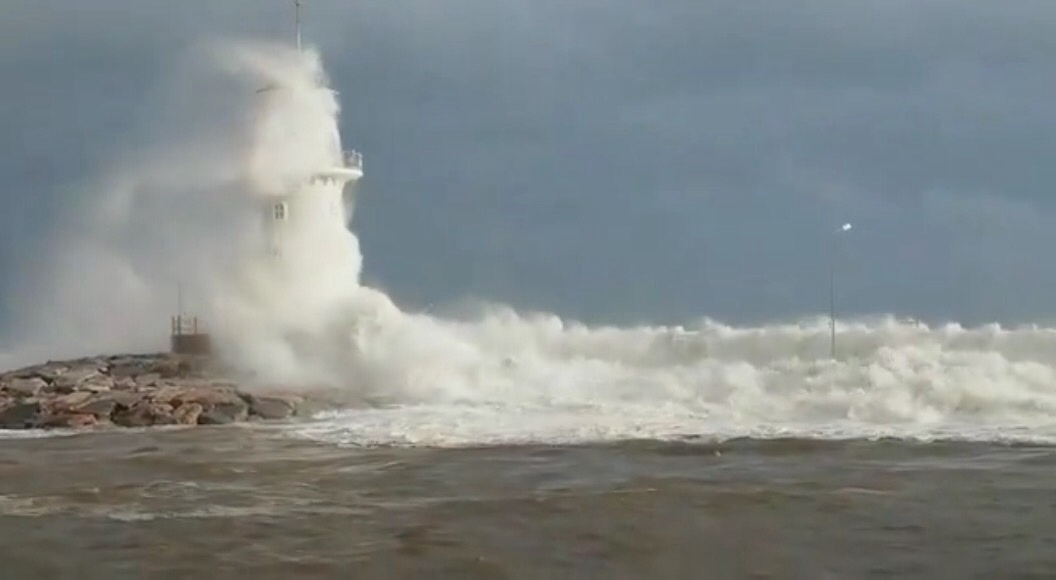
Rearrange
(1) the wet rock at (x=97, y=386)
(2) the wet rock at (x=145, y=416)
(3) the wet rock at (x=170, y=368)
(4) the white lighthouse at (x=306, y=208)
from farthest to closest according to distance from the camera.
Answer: (4) the white lighthouse at (x=306, y=208), (3) the wet rock at (x=170, y=368), (1) the wet rock at (x=97, y=386), (2) the wet rock at (x=145, y=416)

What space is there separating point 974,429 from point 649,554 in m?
9.83

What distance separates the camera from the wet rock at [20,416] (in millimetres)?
22828

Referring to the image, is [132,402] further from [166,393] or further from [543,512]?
[543,512]

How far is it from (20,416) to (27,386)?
3657 millimetres

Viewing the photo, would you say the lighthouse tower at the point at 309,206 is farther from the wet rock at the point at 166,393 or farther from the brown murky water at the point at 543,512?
the brown murky water at the point at 543,512

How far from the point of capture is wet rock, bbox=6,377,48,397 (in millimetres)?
25609

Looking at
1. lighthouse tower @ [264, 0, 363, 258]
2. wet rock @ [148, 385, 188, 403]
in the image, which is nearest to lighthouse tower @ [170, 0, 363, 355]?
lighthouse tower @ [264, 0, 363, 258]

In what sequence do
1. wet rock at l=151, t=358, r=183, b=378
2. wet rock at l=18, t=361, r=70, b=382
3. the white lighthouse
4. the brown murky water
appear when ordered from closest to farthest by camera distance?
the brown murky water, wet rock at l=151, t=358, r=183, b=378, wet rock at l=18, t=361, r=70, b=382, the white lighthouse

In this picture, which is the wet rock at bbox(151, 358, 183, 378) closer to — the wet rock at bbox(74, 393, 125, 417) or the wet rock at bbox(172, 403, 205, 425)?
the wet rock at bbox(74, 393, 125, 417)

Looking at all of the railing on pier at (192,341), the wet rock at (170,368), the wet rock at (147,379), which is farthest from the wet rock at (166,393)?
the railing on pier at (192,341)

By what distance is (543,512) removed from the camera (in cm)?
1168

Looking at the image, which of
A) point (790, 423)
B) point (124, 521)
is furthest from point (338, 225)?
point (124, 521)

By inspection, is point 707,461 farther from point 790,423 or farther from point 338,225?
point 338,225

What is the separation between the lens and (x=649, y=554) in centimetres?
977
